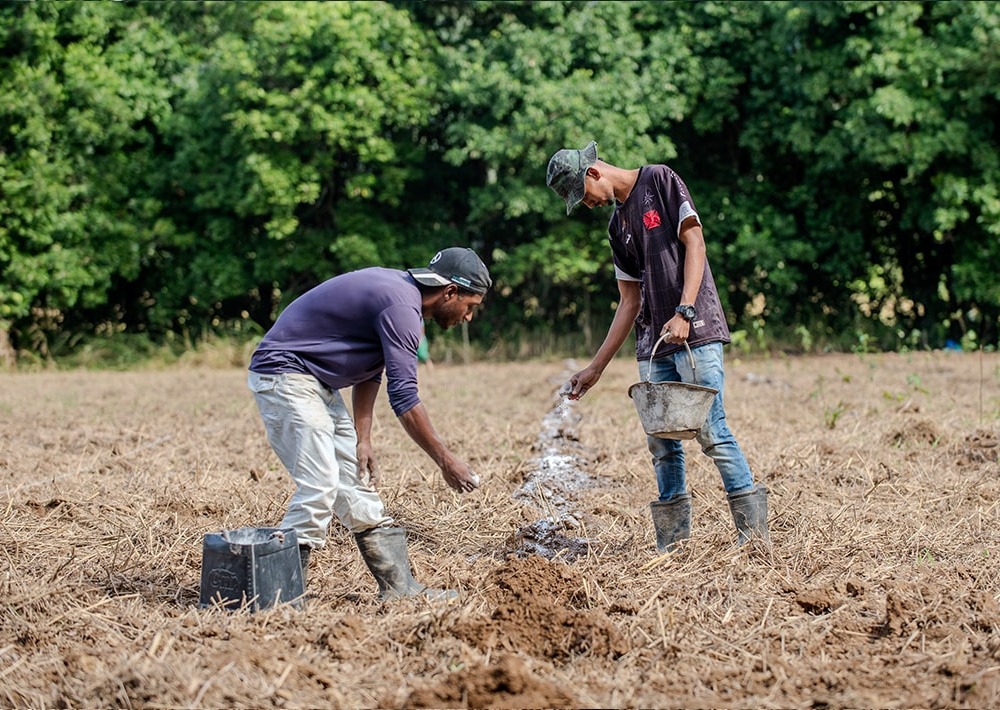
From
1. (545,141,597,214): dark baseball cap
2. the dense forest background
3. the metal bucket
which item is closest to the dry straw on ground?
the metal bucket

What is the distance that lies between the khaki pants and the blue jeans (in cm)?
132

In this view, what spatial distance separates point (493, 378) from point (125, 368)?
6596 mm

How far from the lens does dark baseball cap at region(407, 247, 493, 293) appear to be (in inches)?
160

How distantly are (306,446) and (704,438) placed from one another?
164 centimetres

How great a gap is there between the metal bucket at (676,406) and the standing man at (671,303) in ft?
0.33

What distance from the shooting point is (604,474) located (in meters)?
6.80

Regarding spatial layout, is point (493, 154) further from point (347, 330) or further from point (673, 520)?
point (347, 330)

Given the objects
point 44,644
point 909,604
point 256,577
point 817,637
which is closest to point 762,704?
point 817,637

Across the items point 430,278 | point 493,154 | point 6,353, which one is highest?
point 493,154

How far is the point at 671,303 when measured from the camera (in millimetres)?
4645

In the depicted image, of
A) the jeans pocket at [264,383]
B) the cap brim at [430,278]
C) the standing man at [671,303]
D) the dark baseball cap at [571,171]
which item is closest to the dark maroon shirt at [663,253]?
the standing man at [671,303]

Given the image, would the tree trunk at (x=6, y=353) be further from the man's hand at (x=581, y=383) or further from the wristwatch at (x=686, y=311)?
the wristwatch at (x=686, y=311)

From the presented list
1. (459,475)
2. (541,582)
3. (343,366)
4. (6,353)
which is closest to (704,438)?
(541,582)

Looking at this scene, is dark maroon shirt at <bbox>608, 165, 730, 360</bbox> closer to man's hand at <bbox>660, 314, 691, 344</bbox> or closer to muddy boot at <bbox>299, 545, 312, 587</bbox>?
man's hand at <bbox>660, 314, 691, 344</bbox>
